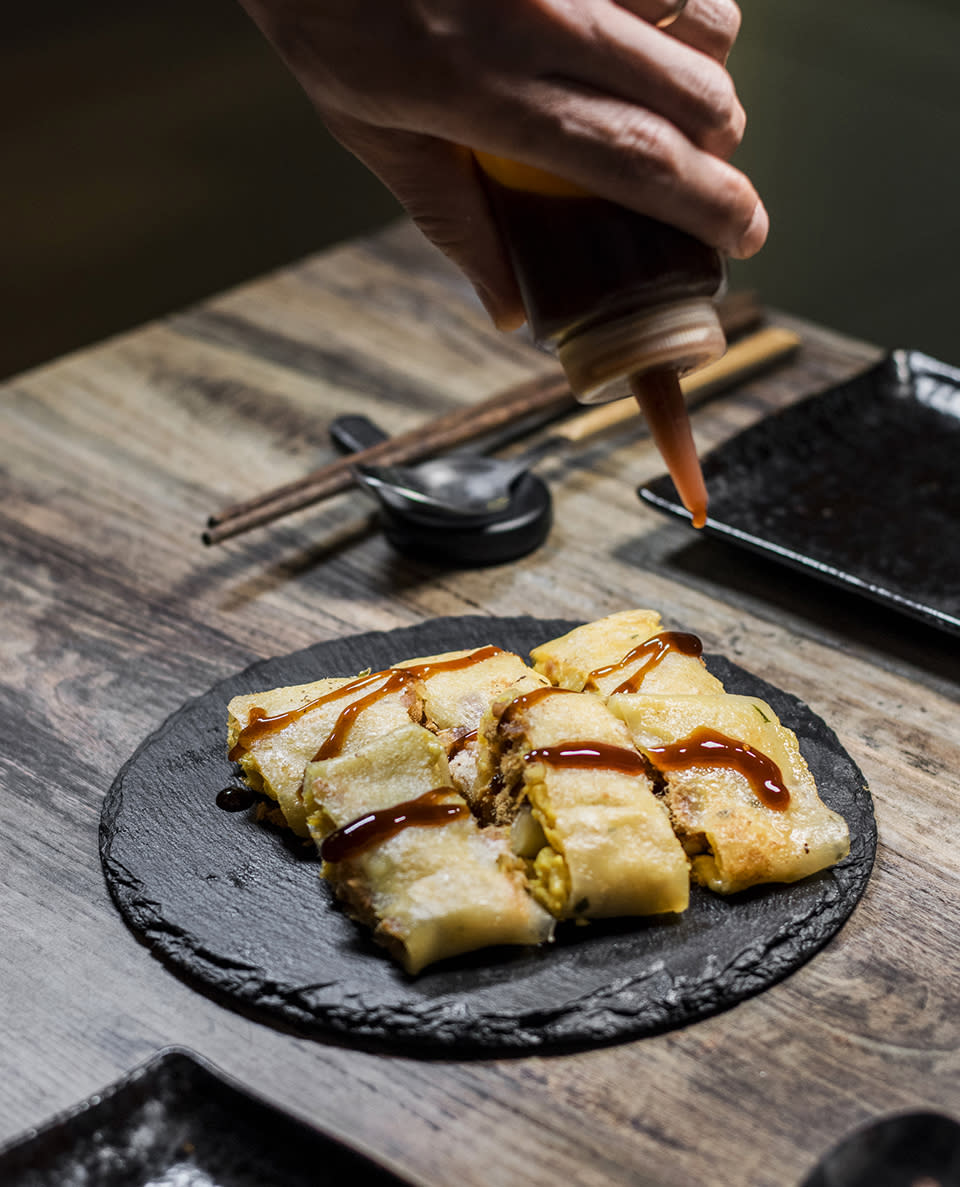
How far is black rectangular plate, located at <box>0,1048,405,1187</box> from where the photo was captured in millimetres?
1425

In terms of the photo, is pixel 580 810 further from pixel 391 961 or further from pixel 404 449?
pixel 404 449

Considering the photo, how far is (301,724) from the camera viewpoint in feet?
6.31

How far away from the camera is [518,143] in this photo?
149 cm

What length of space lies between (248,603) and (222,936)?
987mm

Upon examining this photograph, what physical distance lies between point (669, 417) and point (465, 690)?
602 millimetres

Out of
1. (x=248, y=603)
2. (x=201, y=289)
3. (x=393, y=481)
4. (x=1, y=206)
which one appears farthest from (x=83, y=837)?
(x=201, y=289)

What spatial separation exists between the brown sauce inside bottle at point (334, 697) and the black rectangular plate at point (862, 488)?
742mm

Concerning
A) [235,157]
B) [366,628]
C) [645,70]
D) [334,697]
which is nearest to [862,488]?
[366,628]

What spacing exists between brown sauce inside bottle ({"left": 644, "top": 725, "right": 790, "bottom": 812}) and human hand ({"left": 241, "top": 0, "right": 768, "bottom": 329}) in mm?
696

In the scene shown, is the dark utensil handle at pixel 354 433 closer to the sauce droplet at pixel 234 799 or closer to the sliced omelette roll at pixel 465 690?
the sliced omelette roll at pixel 465 690

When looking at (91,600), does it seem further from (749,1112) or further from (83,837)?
(749,1112)

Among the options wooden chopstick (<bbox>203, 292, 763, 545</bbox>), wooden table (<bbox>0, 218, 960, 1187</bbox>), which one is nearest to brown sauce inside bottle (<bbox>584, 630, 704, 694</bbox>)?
wooden table (<bbox>0, 218, 960, 1187</bbox>)

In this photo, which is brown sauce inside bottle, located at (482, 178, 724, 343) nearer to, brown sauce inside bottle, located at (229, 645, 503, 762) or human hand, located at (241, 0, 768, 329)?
human hand, located at (241, 0, 768, 329)

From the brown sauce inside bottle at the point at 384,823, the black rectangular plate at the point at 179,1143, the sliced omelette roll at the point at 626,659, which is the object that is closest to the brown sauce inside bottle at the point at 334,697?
the sliced omelette roll at the point at 626,659
